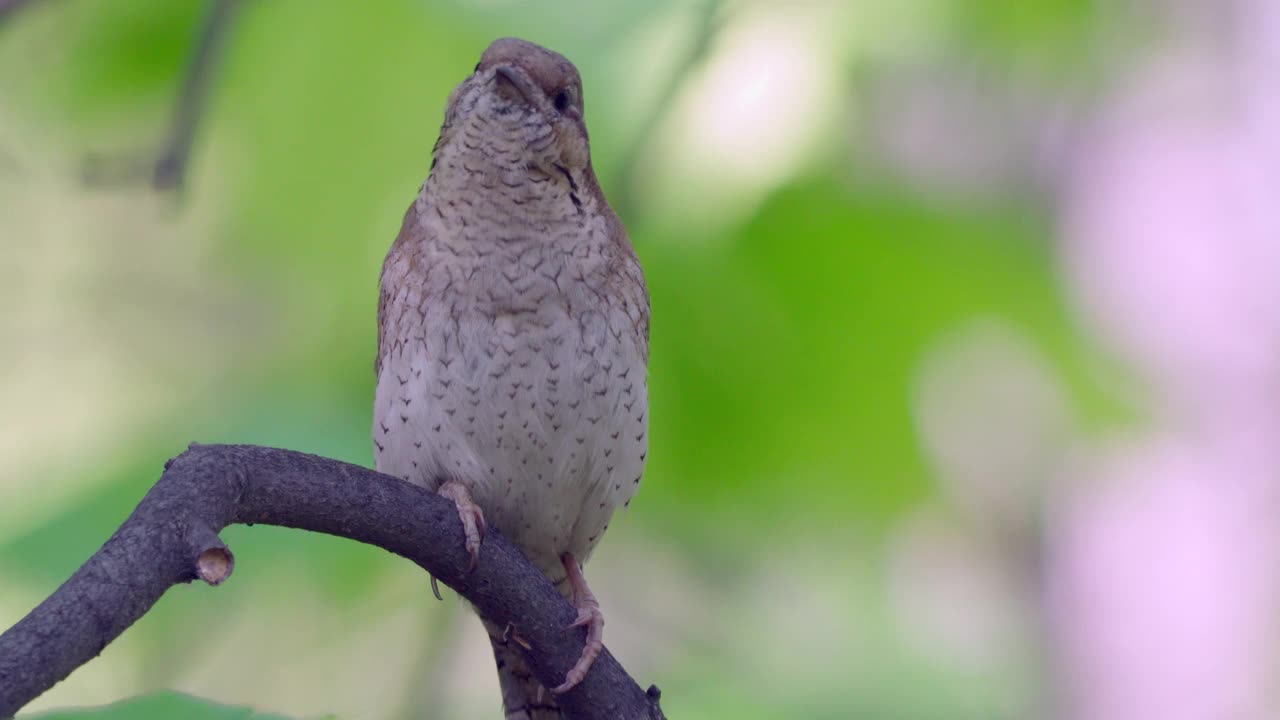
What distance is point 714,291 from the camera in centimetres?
317

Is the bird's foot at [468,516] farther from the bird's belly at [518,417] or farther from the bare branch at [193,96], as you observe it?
the bare branch at [193,96]

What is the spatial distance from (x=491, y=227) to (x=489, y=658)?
2196mm

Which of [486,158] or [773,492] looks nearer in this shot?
[486,158]

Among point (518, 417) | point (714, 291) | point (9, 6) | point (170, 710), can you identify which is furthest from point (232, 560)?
point (9, 6)

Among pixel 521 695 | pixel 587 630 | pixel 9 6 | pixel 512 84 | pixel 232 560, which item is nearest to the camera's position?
pixel 232 560

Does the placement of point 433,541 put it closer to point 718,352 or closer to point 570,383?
point 570,383

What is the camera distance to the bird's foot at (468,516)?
2.24 m

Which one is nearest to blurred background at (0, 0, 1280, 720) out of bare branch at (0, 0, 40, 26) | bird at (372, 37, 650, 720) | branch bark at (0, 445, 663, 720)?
bare branch at (0, 0, 40, 26)

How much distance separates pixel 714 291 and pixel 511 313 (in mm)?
729

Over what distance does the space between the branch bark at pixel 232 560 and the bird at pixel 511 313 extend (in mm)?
110

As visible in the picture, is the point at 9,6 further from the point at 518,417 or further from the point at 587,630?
the point at 587,630

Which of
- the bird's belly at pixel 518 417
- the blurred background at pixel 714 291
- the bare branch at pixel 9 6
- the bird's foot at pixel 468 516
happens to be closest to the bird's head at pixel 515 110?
the bird's belly at pixel 518 417

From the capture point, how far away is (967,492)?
3693mm

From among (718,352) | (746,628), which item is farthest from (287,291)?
(746,628)
